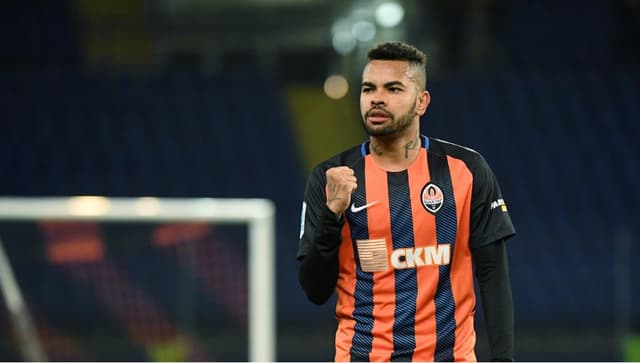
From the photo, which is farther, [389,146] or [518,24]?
[518,24]

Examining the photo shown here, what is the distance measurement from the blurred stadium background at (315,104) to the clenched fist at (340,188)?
6.01 meters

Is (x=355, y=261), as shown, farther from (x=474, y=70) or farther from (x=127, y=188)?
(x=474, y=70)

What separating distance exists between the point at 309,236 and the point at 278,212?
19.8ft

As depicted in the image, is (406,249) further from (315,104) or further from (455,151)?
(315,104)

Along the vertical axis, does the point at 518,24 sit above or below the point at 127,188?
above

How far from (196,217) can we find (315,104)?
6.38 metres

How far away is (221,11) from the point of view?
1059cm

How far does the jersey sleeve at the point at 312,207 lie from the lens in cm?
249

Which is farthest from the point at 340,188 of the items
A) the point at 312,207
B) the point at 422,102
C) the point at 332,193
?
the point at 422,102

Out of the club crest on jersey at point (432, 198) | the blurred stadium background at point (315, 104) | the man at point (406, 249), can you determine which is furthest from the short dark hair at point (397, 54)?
the blurred stadium background at point (315, 104)

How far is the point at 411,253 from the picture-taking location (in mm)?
2447

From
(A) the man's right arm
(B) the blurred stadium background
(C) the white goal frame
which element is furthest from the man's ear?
(B) the blurred stadium background

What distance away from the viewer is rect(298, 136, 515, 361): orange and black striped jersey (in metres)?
2.44

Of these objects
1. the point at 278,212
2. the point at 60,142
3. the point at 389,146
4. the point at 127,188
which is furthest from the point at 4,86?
the point at 389,146
